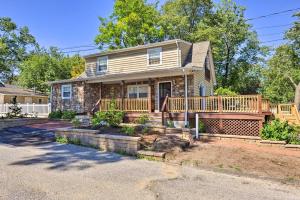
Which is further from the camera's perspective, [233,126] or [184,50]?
[184,50]

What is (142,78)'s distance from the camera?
52.2ft

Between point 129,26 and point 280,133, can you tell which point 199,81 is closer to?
point 280,133

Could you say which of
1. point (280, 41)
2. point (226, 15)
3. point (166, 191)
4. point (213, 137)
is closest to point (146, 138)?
point (213, 137)

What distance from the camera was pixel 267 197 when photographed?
4.85 meters

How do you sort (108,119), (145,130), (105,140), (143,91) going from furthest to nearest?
(143,91) → (108,119) → (145,130) → (105,140)

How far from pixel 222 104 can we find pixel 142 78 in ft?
18.3

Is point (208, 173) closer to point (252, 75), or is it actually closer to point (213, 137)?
point (213, 137)

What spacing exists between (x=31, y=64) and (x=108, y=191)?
32.1 meters

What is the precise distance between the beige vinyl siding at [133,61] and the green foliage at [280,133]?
7.49 meters

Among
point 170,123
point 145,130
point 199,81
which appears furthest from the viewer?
point 199,81

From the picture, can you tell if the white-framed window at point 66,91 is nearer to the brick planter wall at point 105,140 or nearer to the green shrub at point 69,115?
the green shrub at point 69,115

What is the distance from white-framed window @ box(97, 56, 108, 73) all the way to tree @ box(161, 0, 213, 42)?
11.8 m

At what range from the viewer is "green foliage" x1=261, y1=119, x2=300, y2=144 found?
33.6 feet

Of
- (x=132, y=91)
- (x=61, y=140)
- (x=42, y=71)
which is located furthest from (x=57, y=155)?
(x=42, y=71)
